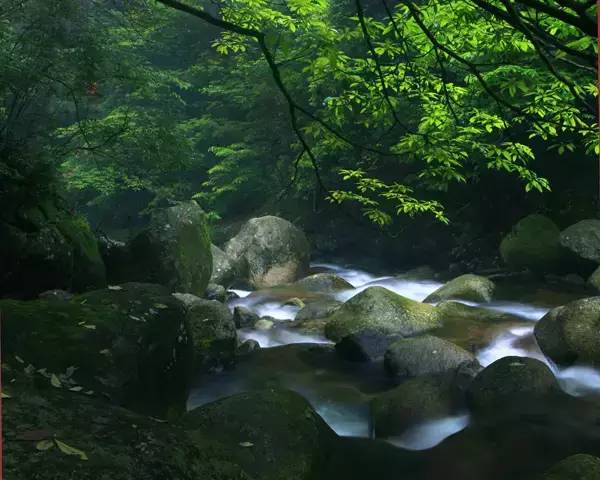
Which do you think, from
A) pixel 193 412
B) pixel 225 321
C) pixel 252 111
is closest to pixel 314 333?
pixel 225 321

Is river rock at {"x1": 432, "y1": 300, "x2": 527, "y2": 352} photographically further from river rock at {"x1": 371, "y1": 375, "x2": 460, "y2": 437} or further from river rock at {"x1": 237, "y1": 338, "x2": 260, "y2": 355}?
river rock at {"x1": 237, "y1": 338, "x2": 260, "y2": 355}

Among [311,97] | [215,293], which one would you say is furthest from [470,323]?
[311,97]

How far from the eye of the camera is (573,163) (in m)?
12.2

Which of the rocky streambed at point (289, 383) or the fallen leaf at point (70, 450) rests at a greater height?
the fallen leaf at point (70, 450)

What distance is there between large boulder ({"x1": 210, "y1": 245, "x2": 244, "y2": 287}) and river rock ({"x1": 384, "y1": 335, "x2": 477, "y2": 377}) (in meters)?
6.18

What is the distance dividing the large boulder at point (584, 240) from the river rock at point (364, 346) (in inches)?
183

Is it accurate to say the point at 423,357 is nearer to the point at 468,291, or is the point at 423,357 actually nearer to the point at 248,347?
the point at 248,347

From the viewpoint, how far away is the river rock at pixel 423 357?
21.3 feet

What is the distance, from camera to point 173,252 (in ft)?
32.4

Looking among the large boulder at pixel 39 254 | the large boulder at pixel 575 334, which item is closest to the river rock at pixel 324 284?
the large boulder at pixel 39 254

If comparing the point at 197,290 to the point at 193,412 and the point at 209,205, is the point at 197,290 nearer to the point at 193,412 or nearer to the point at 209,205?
the point at 193,412

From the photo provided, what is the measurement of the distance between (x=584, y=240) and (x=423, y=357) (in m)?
5.34

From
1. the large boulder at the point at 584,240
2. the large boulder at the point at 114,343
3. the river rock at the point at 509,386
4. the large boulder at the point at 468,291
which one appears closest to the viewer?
the large boulder at the point at 114,343

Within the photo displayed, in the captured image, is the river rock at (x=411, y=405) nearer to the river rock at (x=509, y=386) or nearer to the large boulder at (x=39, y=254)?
the river rock at (x=509, y=386)
